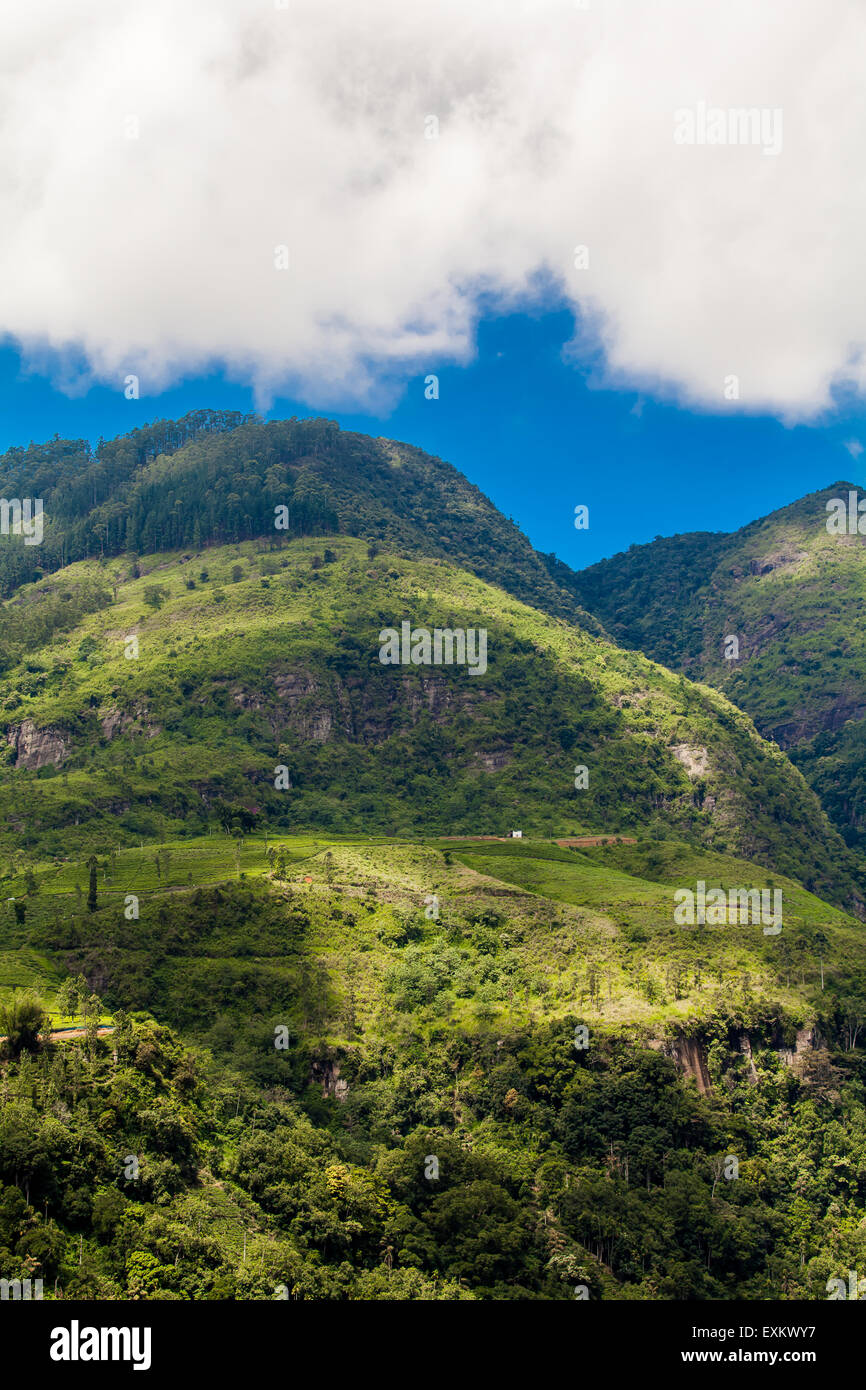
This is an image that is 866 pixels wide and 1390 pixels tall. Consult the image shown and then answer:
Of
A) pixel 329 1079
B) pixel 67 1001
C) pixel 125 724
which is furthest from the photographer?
pixel 125 724

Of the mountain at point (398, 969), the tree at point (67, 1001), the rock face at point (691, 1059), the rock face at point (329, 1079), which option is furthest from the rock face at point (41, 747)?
the rock face at point (691, 1059)

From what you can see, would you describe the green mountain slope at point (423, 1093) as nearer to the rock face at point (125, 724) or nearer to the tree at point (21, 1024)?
the tree at point (21, 1024)

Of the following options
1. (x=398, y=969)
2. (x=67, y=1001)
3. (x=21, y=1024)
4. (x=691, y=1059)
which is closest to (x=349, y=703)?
(x=398, y=969)

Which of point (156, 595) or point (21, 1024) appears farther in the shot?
point (156, 595)

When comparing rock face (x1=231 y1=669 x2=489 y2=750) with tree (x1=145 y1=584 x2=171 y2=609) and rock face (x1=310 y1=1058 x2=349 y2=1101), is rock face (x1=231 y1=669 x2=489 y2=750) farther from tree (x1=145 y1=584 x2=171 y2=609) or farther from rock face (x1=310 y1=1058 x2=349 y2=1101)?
rock face (x1=310 y1=1058 x2=349 y2=1101)

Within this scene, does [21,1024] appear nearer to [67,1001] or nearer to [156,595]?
[67,1001]

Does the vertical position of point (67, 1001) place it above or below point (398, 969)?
below
